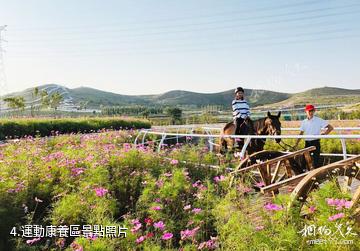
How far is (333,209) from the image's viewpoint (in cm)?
286

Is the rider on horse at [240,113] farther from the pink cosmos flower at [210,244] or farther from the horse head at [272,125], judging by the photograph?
the pink cosmos flower at [210,244]

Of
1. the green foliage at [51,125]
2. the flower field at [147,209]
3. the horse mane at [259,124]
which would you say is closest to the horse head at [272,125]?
the horse mane at [259,124]

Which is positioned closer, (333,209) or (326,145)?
(333,209)

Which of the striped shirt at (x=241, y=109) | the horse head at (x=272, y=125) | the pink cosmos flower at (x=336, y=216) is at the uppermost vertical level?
the striped shirt at (x=241, y=109)

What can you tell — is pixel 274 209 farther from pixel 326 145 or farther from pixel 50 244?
pixel 326 145

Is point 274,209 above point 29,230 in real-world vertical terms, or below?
above

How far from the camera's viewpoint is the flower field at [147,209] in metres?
2.96

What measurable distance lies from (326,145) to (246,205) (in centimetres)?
814

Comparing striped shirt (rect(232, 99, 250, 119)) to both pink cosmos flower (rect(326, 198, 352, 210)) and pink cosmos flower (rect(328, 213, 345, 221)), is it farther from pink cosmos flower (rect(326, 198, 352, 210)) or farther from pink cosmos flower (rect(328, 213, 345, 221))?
pink cosmos flower (rect(328, 213, 345, 221))

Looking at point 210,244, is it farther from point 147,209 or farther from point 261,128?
point 261,128

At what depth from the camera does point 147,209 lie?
4.51 metres

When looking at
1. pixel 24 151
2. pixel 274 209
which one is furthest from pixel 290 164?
pixel 24 151

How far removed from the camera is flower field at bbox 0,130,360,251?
2961mm

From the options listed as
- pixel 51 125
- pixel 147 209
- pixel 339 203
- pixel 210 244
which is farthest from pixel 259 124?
pixel 51 125
